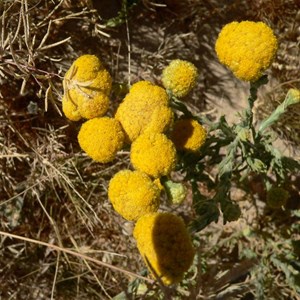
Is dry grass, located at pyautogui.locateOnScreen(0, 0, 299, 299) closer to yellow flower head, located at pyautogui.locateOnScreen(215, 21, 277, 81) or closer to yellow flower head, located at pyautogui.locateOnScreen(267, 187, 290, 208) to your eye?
yellow flower head, located at pyautogui.locateOnScreen(267, 187, 290, 208)

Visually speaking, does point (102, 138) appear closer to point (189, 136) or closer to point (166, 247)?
point (189, 136)

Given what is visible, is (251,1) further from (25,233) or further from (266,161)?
(25,233)

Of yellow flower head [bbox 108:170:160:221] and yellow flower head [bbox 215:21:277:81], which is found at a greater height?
yellow flower head [bbox 215:21:277:81]

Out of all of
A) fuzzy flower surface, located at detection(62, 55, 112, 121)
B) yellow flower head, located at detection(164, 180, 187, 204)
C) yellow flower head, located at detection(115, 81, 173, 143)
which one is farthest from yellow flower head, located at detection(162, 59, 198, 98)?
yellow flower head, located at detection(164, 180, 187, 204)

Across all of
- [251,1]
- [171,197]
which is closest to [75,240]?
[171,197]

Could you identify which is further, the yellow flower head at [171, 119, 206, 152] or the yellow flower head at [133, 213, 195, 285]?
the yellow flower head at [171, 119, 206, 152]

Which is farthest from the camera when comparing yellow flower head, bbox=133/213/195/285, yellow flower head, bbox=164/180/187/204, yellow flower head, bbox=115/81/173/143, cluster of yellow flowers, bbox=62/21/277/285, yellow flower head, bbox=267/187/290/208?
yellow flower head, bbox=267/187/290/208

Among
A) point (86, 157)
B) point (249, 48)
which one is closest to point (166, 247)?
point (249, 48)

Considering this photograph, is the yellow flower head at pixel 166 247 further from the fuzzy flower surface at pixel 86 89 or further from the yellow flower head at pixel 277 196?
the yellow flower head at pixel 277 196
